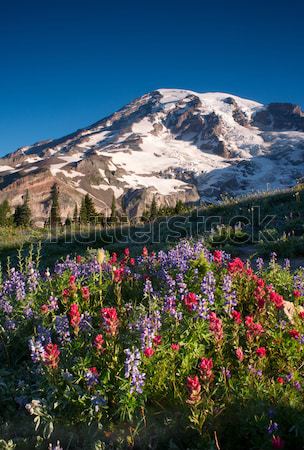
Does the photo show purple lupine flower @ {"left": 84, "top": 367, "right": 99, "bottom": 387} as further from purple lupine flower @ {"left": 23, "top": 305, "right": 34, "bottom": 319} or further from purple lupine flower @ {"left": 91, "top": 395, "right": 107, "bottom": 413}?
purple lupine flower @ {"left": 23, "top": 305, "right": 34, "bottom": 319}

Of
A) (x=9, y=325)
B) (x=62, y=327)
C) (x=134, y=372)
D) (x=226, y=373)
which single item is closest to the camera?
(x=134, y=372)

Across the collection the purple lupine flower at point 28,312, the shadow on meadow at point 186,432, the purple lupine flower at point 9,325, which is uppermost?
the purple lupine flower at point 28,312

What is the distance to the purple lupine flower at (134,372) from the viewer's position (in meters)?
3.61

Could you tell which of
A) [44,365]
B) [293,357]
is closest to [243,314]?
[293,357]

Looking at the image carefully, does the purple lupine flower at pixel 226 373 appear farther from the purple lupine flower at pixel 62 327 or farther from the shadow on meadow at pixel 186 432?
the purple lupine flower at pixel 62 327

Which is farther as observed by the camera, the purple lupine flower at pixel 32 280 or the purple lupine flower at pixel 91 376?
the purple lupine flower at pixel 32 280

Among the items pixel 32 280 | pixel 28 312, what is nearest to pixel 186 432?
pixel 28 312

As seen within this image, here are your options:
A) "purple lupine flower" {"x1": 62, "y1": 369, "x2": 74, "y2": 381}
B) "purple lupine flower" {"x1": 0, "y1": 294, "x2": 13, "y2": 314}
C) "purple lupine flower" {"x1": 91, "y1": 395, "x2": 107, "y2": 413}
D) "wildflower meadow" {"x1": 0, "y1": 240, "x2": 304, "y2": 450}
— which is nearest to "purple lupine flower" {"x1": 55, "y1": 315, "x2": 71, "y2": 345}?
"wildflower meadow" {"x1": 0, "y1": 240, "x2": 304, "y2": 450}

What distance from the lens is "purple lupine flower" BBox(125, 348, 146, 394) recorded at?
361cm

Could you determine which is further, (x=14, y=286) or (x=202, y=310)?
(x=14, y=286)

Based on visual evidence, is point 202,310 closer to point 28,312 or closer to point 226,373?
point 226,373

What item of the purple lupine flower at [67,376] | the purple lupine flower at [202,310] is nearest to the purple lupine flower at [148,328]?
the purple lupine flower at [202,310]

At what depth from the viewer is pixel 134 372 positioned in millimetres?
3627

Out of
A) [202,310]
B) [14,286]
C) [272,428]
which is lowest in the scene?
[272,428]
